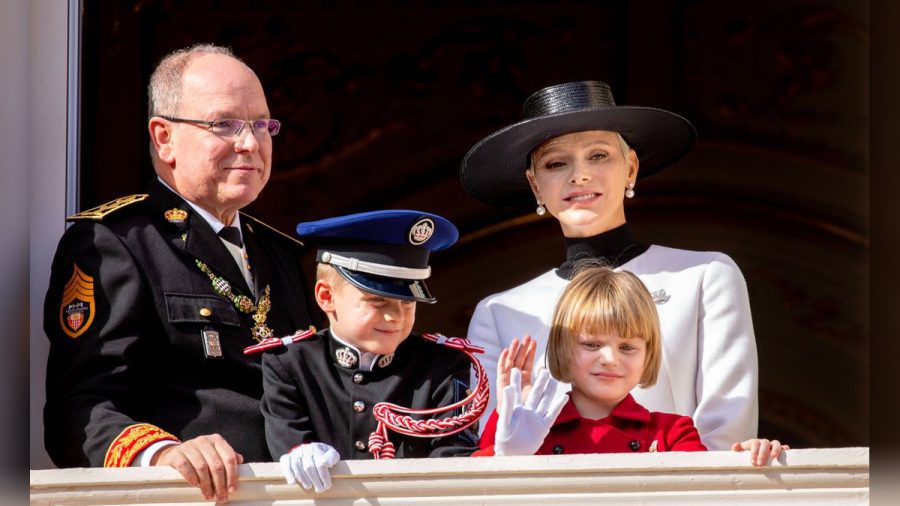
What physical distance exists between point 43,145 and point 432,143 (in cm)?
153

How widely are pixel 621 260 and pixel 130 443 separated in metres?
1.67

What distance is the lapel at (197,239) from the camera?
602 cm

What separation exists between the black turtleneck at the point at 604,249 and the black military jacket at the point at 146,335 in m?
0.93

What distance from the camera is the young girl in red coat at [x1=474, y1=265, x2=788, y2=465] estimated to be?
562cm

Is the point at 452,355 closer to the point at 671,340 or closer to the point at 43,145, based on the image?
the point at 671,340

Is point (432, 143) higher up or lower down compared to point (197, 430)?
higher up

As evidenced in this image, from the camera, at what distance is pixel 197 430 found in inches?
229

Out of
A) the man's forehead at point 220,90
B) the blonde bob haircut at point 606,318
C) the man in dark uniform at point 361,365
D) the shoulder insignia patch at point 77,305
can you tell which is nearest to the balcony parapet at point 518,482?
the man in dark uniform at point 361,365

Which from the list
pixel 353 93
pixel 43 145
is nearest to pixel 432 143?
pixel 353 93

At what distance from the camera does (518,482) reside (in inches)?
219

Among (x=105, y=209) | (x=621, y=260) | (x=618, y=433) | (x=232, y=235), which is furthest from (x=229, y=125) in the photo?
(x=618, y=433)

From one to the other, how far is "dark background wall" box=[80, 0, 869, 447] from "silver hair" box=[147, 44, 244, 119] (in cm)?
75

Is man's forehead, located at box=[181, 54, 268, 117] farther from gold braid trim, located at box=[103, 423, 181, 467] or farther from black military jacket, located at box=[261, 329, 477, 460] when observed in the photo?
gold braid trim, located at box=[103, 423, 181, 467]

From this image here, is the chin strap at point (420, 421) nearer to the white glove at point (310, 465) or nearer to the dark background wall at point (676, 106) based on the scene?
the white glove at point (310, 465)
